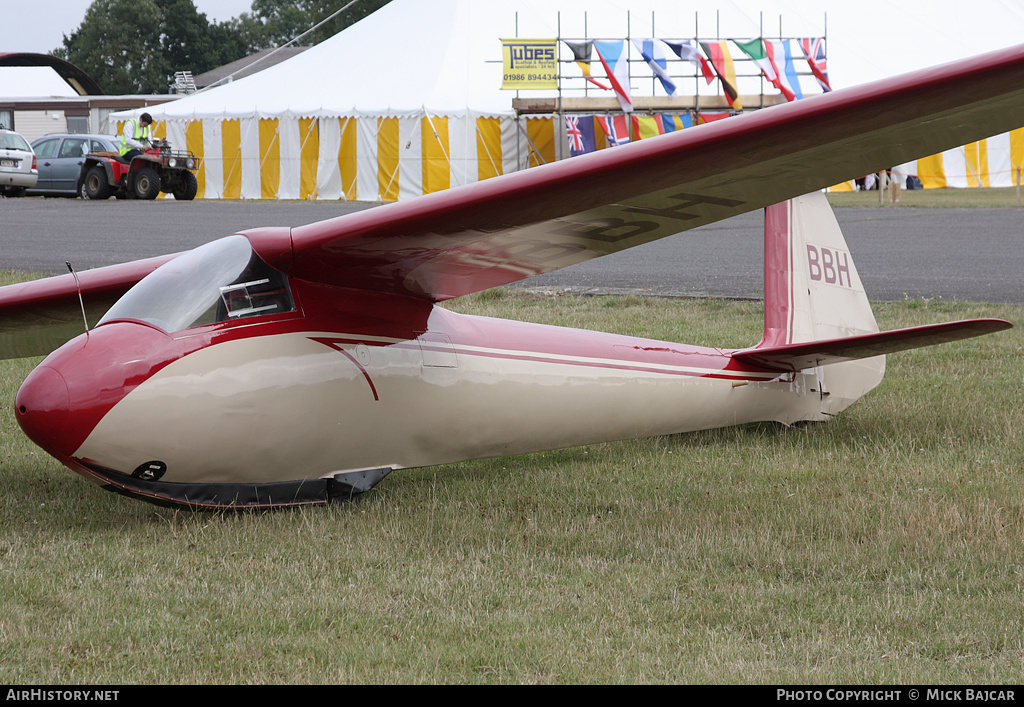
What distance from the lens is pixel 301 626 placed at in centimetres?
380

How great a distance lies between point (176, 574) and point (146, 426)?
28.0 inches

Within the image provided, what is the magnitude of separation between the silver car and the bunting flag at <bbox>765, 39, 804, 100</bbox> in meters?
24.2

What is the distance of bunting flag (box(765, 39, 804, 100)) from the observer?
3294 cm

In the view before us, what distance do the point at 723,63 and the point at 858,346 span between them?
29171 mm

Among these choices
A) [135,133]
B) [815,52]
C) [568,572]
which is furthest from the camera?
[135,133]

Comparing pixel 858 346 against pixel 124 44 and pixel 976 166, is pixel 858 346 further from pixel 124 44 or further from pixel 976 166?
pixel 124 44

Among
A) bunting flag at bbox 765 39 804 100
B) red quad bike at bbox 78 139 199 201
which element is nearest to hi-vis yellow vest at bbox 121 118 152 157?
red quad bike at bbox 78 139 199 201

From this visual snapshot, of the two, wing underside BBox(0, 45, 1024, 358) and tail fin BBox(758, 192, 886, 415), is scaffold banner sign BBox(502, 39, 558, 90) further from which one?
wing underside BBox(0, 45, 1024, 358)

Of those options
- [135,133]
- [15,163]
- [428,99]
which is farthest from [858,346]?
[135,133]

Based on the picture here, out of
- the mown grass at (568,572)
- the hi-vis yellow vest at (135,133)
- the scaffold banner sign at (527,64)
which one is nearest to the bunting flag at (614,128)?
the scaffold banner sign at (527,64)

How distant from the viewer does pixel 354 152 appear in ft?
105

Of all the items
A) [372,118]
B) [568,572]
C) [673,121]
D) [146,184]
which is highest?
[372,118]

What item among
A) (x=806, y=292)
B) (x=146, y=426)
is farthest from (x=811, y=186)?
(x=146, y=426)
